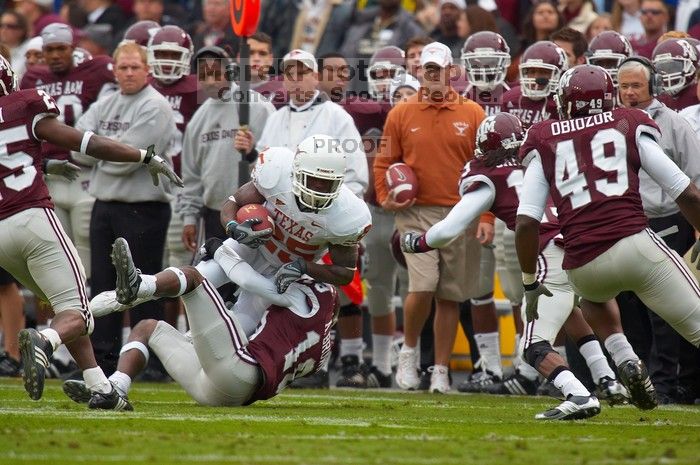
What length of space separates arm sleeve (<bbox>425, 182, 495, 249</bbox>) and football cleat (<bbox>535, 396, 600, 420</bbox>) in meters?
1.21

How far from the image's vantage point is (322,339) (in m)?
7.11

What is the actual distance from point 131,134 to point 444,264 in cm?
228

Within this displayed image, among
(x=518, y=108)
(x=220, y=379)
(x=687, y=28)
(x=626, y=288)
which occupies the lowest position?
(x=220, y=379)

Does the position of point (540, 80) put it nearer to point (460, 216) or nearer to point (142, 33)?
point (460, 216)

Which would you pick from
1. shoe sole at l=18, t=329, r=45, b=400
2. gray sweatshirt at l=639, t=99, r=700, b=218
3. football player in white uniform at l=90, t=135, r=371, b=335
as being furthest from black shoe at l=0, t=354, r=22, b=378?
gray sweatshirt at l=639, t=99, r=700, b=218

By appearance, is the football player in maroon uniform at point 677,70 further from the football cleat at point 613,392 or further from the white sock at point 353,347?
the white sock at point 353,347

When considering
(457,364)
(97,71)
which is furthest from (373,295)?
(97,71)

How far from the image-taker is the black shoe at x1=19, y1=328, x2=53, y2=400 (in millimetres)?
6324

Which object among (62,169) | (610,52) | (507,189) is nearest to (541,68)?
(610,52)

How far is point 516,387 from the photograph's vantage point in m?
8.86

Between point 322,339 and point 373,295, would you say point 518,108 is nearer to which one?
point 373,295

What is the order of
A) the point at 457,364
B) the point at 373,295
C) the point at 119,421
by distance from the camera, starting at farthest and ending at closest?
the point at 457,364, the point at 373,295, the point at 119,421

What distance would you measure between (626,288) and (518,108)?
9.75ft

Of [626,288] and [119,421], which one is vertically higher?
[626,288]
